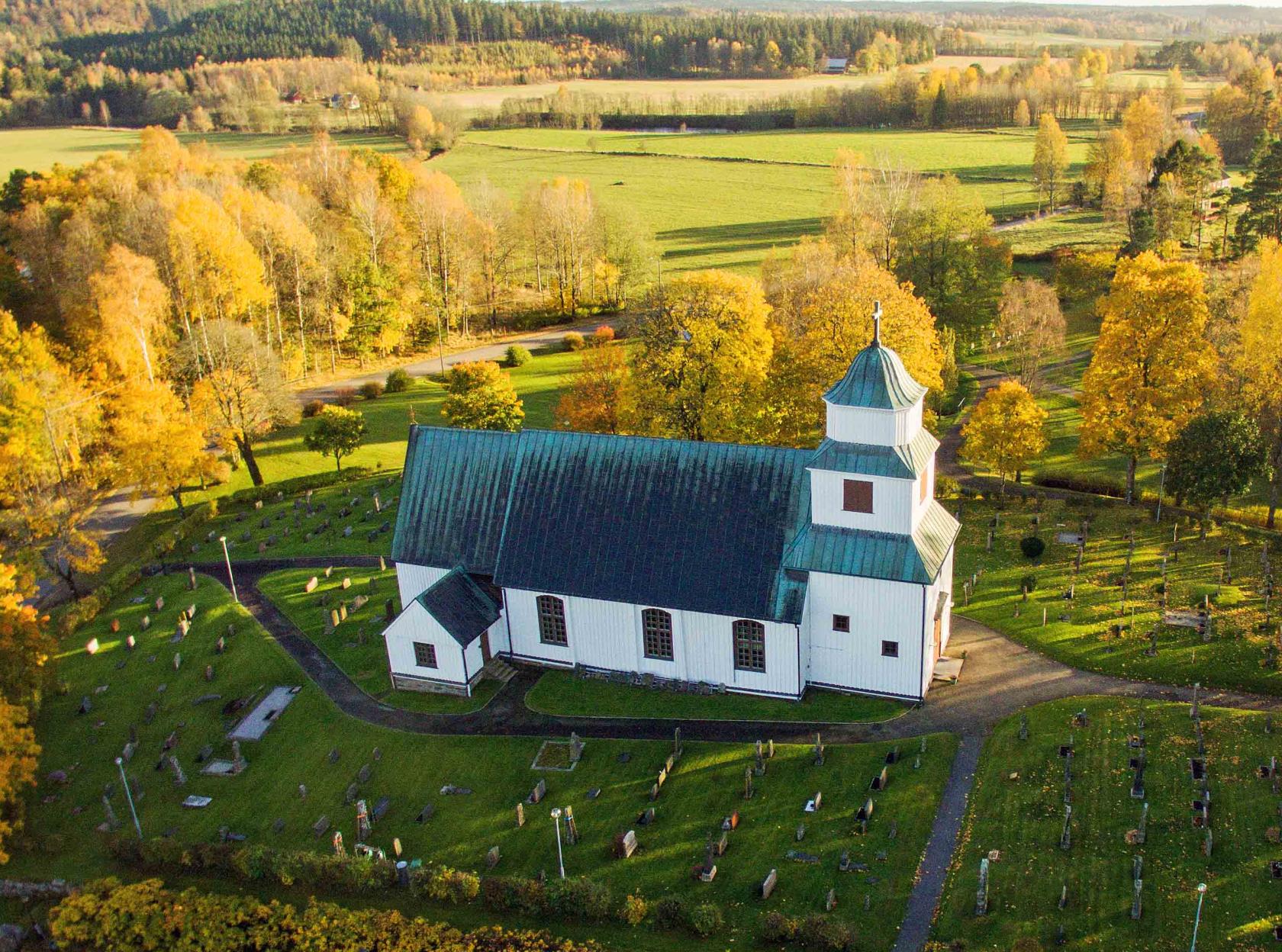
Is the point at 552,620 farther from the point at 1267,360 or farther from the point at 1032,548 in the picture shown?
the point at 1267,360

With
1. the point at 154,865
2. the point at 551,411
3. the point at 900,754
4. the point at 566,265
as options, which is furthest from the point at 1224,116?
the point at 154,865

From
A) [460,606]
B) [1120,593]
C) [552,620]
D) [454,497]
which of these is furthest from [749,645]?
[1120,593]

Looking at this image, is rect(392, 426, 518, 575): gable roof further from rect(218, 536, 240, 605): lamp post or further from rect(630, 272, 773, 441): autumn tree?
rect(630, 272, 773, 441): autumn tree

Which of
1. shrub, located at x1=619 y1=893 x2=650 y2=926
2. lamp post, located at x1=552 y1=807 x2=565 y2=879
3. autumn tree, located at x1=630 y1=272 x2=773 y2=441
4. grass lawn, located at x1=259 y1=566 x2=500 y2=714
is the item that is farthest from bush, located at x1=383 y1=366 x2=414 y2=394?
shrub, located at x1=619 y1=893 x2=650 y2=926

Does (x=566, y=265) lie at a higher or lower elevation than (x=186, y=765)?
higher

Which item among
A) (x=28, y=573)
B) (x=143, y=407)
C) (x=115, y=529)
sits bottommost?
(x=115, y=529)

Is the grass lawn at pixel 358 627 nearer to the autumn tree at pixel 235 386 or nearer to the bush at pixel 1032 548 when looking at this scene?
the autumn tree at pixel 235 386

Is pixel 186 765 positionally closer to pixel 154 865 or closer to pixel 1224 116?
pixel 154 865
